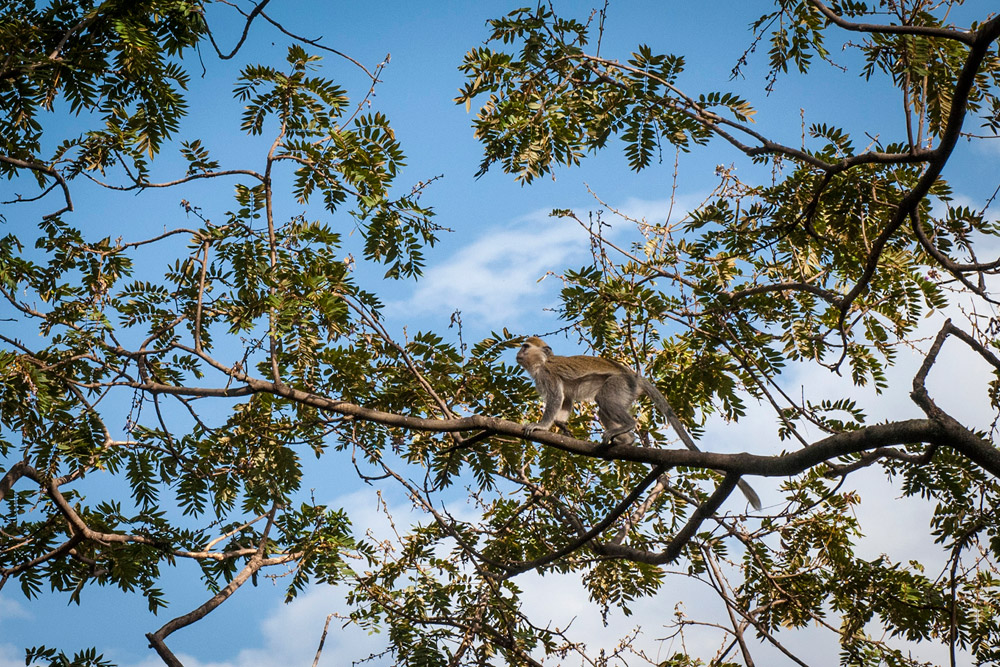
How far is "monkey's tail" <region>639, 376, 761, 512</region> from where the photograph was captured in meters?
6.58

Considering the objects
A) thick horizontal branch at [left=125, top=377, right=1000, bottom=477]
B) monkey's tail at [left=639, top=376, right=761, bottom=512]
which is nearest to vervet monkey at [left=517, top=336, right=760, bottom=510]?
monkey's tail at [left=639, top=376, right=761, bottom=512]

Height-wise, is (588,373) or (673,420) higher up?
(588,373)

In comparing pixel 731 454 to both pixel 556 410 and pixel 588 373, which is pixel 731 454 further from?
pixel 588 373

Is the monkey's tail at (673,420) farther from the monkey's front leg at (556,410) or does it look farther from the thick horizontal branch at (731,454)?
the thick horizontal branch at (731,454)

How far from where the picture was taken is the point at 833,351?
6738 millimetres

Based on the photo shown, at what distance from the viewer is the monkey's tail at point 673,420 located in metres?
6.58

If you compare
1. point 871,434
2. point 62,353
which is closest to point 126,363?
point 62,353

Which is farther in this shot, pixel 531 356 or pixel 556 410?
pixel 531 356

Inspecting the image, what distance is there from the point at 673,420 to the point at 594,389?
1063 mm

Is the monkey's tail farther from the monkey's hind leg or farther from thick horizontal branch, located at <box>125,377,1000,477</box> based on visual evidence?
thick horizontal branch, located at <box>125,377,1000,477</box>

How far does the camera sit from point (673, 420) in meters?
7.15

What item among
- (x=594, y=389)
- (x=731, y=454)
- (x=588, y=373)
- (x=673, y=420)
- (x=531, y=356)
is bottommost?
(x=731, y=454)

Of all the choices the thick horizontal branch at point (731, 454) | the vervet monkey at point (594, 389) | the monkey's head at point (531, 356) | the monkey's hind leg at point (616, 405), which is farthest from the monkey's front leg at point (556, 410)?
the thick horizontal branch at point (731, 454)

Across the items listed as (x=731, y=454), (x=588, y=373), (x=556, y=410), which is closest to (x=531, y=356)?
(x=588, y=373)
